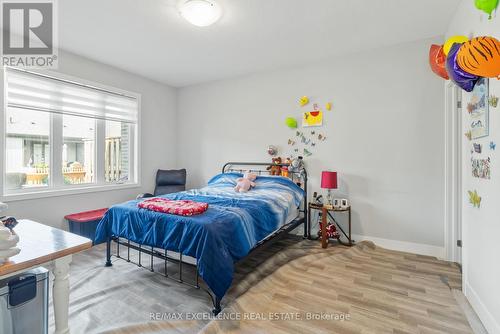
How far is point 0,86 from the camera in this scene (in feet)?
9.29

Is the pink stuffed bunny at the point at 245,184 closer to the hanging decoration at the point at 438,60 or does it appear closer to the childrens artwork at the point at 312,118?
the childrens artwork at the point at 312,118

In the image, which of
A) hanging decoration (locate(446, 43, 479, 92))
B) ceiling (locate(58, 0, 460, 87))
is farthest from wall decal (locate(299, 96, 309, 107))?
hanging decoration (locate(446, 43, 479, 92))

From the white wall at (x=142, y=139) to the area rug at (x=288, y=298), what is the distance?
2.90ft

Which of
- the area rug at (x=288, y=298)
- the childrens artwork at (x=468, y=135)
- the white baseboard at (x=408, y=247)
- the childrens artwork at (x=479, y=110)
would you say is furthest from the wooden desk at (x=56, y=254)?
the white baseboard at (x=408, y=247)

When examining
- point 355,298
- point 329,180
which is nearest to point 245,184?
point 329,180

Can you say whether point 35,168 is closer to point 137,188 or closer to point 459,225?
point 137,188

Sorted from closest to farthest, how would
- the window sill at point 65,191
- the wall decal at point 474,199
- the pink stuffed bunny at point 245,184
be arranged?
the wall decal at point 474,199, the window sill at point 65,191, the pink stuffed bunny at point 245,184

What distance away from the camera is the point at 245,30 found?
285 cm

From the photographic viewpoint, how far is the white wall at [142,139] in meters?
3.24

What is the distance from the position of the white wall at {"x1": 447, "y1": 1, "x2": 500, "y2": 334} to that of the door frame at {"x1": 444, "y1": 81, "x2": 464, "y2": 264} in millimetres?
656

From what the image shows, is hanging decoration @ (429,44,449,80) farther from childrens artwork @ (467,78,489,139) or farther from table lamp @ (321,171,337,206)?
table lamp @ (321,171,337,206)

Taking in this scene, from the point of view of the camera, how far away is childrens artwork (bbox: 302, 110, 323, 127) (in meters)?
3.71

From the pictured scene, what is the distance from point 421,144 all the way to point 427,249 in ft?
4.27

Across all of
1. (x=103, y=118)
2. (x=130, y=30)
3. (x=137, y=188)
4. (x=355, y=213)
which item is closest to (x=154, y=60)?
(x=130, y=30)
